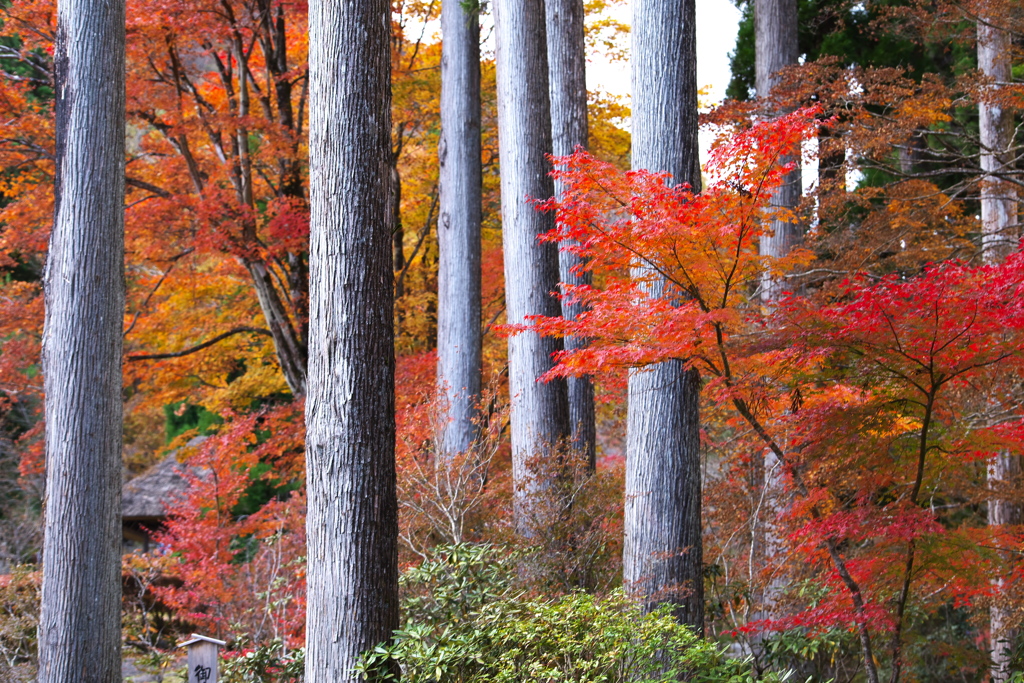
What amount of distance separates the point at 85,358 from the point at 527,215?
3.53 meters

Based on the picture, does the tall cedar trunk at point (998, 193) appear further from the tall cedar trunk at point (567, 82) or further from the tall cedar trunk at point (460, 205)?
the tall cedar trunk at point (460, 205)

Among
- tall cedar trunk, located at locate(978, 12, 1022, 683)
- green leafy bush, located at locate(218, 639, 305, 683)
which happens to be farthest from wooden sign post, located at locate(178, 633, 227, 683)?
tall cedar trunk, located at locate(978, 12, 1022, 683)

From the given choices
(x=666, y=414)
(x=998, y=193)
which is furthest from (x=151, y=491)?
(x=998, y=193)

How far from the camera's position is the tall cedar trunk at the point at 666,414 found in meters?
4.94

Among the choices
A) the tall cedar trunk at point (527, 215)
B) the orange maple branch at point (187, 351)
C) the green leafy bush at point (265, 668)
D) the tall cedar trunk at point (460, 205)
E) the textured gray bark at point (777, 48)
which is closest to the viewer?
the green leafy bush at point (265, 668)

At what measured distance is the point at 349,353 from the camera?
3.85 m

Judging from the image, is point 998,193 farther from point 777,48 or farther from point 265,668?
point 265,668

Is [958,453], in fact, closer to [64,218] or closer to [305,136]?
[64,218]

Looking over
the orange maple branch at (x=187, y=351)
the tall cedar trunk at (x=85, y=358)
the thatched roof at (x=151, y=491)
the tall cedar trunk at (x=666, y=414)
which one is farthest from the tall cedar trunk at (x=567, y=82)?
the thatched roof at (x=151, y=491)

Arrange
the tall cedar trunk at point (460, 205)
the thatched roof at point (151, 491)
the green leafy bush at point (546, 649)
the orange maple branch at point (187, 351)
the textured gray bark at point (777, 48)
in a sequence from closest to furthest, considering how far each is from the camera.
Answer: the green leafy bush at point (546, 649)
the tall cedar trunk at point (460, 205)
the textured gray bark at point (777, 48)
the orange maple branch at point (187, 351)
the thatched roof at point (151, 491)

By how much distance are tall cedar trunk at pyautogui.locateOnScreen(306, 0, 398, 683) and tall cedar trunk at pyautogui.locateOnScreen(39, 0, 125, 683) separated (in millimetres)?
1915

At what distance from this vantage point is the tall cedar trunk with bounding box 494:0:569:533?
21.6 ft

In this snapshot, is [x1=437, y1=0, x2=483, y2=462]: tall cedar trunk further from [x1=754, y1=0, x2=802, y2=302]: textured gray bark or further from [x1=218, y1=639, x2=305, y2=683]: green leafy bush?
[x1=218, y1=639, x2=305, y2=683]: green leafy bush

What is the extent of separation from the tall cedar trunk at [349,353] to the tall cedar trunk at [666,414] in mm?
1784
